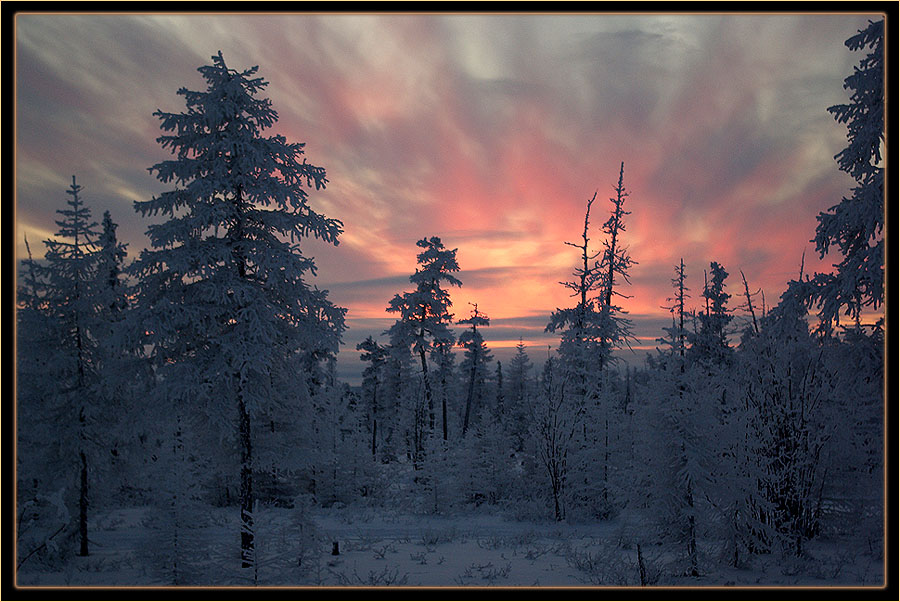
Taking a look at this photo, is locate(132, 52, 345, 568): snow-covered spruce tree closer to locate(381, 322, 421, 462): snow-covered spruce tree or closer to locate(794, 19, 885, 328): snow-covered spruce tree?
locate(794, 19, 885, 328): snow-covered spruce tree

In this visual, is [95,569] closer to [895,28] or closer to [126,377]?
[126,377]

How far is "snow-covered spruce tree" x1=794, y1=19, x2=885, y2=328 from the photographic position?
29.7 ft

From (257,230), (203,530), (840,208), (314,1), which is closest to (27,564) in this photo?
(203,530)

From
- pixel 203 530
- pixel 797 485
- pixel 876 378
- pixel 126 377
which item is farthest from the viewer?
pixel 797 485

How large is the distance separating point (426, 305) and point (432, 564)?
49.8ft

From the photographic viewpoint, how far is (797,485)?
11.1m

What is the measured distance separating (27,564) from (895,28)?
16264 millimetres

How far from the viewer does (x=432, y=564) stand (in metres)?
11.1

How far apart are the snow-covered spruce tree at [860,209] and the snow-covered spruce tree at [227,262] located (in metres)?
11.4

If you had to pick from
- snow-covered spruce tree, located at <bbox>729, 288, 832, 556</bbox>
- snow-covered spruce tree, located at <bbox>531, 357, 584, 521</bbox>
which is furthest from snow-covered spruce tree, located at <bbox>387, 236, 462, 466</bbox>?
snow-covered spruce tree, located at <bbox>729, 288, 832, 556</bbox>

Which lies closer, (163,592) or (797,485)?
(163,592)

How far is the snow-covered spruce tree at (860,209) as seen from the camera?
9047 mm

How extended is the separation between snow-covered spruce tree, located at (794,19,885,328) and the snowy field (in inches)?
198

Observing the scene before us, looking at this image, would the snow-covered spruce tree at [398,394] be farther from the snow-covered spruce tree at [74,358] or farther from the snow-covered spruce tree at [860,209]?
the snow-covered spruce tree at [860,209]
